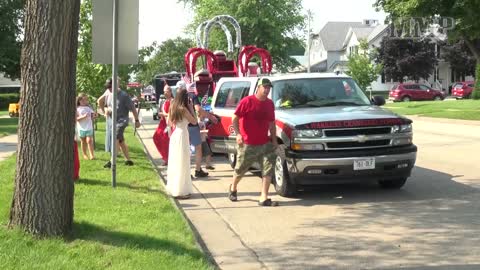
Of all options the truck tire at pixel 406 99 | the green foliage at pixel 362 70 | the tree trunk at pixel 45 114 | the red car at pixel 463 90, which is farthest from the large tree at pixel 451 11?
the tree trunk at pixel 45 114

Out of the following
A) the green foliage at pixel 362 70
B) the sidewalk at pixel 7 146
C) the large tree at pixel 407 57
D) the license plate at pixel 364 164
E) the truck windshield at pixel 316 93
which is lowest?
the sidewalk at pixel 7 146

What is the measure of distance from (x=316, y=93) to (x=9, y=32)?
37142 mm

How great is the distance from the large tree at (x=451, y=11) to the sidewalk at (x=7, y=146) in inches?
907

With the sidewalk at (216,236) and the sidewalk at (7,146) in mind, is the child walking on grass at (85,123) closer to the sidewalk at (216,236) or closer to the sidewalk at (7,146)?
the sidewalk at (7,146)

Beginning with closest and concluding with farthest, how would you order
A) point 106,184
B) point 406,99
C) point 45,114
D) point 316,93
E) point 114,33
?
point 45,114, point 114,33, point 106,184, point 316,93, point 406,99

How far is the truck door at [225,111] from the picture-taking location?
36.3 feet

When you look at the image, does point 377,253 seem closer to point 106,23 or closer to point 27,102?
point 27,102

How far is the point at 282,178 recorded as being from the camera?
359 inches

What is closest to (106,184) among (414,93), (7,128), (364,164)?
(364,164)

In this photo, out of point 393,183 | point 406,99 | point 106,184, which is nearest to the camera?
point 393,183

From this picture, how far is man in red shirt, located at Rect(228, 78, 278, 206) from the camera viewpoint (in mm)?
8477

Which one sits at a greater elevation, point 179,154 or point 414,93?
point 414,93

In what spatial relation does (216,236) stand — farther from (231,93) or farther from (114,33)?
(231,93)

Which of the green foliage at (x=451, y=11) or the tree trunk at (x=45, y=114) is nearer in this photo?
the tree trunk at (x=45, y=114)
